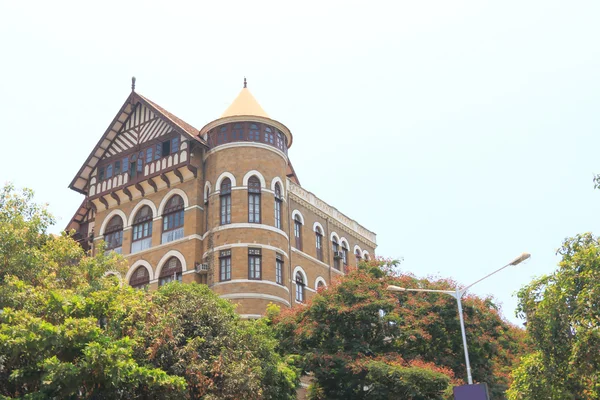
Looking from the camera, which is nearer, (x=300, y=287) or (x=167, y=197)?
(x=167, y=197)

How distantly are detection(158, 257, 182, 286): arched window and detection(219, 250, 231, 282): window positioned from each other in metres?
2.89

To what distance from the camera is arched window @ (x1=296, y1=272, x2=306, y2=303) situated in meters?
42.7

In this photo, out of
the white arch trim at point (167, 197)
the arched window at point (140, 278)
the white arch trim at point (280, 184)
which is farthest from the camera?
the white arch trim at point (167, 197)

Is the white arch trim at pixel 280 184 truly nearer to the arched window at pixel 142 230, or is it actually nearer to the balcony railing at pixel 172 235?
the balcony railing at pixel 172 235

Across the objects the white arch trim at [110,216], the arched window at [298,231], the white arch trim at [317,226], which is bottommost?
the arched window at [298,231]

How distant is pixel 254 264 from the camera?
3869cm

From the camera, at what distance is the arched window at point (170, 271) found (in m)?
40.8

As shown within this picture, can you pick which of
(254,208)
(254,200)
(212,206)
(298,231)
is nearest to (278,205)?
(254,200)

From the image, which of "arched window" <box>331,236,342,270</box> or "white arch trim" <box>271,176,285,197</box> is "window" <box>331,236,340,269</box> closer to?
"arched window" <box>331,236,342,270</box>

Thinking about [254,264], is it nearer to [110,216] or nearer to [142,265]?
[142,265]

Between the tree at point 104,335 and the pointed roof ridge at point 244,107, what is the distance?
1498 centimetres

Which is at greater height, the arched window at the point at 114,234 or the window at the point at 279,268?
the arched window at the point at 114,234

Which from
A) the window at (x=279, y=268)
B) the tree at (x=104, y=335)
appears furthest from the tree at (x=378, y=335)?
the window at (x=279, y=268)

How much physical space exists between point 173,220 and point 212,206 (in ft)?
10.1
